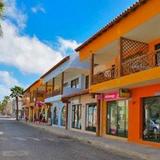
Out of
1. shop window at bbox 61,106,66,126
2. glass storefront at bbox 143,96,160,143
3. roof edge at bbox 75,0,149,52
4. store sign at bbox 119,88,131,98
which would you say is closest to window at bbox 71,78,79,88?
shop window at bbox 61,106,66,126

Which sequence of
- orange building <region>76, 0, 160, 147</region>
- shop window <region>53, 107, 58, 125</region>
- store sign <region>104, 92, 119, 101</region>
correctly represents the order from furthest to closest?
1. shop window <region>53, 107, 58, 125</region>
2. store sign <region>104, 92, 119, 101</region>
3. orange building <region>76, 0, 160, 147</region>

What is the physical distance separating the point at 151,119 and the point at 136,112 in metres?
1.52

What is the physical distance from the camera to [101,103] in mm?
26766

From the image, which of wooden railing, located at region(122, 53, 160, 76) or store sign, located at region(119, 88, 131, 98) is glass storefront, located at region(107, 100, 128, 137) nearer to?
store sign, located at region(119, 88, 131, 98)

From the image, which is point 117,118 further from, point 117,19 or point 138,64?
point 117,19

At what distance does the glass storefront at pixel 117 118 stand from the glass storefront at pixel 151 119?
2.53 m

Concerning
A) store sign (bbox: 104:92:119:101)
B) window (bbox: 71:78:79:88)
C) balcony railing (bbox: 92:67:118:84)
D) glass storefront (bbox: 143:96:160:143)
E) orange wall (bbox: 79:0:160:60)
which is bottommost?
glass storefront (bbox: 143:96:160:143)

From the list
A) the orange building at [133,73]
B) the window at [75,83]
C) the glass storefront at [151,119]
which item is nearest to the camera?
the orange building at [133,73]

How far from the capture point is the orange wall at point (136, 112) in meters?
20.1

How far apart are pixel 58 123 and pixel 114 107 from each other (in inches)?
754

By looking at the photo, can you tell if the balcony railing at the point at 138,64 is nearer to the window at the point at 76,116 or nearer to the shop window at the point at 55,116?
the window at the point at 76,116

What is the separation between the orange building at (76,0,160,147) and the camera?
17727 mm

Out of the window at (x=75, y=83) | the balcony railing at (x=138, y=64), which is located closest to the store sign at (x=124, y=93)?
the balcony railing at (x=138, y=64)

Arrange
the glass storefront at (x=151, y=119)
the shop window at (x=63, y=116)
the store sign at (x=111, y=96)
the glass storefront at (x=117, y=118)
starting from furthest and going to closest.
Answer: the shop window at (x=63, y=116)
the store sign at (x=111, y=96)
the glass storefront at (x=117, y=118)
the glass storefront at (x=151, y=119)
